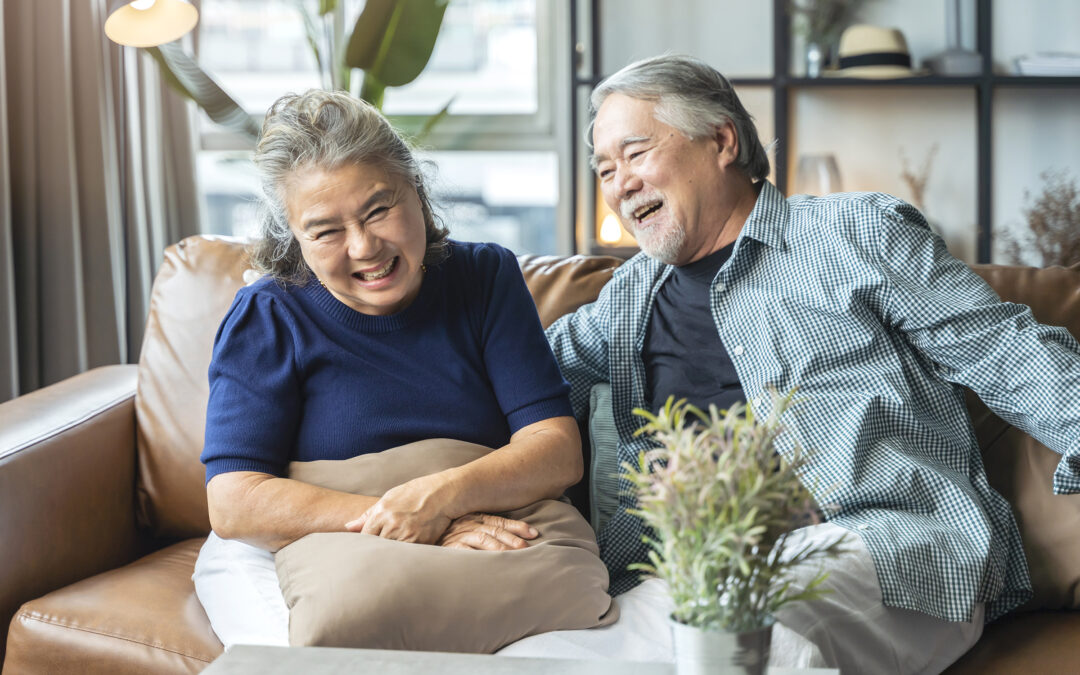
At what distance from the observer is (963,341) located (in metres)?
1.41

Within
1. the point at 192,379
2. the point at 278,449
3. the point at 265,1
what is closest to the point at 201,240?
the point at 192,379

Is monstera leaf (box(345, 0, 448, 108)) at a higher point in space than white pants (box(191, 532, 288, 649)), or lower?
higher

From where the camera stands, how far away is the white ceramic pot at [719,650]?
69 cm

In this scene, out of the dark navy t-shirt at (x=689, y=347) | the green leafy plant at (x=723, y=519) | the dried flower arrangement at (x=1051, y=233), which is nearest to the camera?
the green leafy plant at (x=723, y=519)

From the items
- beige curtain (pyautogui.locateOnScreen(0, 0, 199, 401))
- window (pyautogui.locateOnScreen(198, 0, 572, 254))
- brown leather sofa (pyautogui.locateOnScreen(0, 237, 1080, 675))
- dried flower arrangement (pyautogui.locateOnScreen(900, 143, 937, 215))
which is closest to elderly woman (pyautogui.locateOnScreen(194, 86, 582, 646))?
brown leather sofa (pyautogui.locateOnScreen(0, 237, 1080, 675))

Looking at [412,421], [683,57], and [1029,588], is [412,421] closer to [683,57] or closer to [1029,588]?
[683,57]

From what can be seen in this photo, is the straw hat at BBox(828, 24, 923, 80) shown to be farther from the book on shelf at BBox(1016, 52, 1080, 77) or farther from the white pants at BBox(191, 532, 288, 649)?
the white pants at BBox(191, 532, 288, 649)

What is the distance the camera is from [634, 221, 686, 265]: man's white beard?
1.64 m

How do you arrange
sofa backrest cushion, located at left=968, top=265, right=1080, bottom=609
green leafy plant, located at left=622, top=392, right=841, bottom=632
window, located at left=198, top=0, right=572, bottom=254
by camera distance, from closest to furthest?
green leafy plant, located at left=622, top=392, right=841, bottom=632
sofa backrest cushion, located at left=968, top=265, right=1080, bottom=609
window, located at left=198, top=0, right=572, bottom=254

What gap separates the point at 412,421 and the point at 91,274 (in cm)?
206

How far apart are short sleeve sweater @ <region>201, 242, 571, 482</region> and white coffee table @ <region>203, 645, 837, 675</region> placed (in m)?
0.47

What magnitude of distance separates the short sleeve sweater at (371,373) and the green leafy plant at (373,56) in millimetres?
1548

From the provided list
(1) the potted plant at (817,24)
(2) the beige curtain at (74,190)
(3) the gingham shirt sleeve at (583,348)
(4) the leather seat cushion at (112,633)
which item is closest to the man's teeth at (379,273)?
(3) the gingham shirt sleeve at (583,348)

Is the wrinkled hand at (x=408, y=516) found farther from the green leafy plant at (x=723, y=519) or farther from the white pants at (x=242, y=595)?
the green leafy plant at (x=723, y=519)
